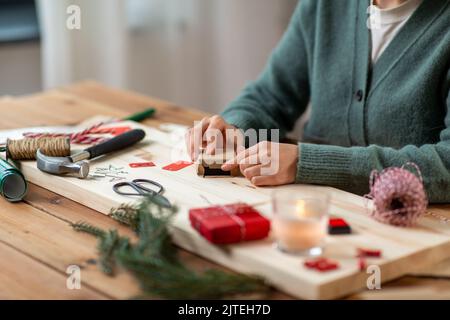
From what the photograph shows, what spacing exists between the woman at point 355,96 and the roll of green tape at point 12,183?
0.30m

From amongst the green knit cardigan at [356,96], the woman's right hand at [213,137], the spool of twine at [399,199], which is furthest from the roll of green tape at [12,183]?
the spool of twine at [399,199]

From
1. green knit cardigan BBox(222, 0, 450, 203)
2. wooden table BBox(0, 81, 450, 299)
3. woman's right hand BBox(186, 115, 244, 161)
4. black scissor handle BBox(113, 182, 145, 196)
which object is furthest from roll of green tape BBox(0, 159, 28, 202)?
green knit cardigan BBox(222, 0, 450, 203)

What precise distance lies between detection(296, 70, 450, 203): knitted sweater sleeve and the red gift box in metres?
0.21

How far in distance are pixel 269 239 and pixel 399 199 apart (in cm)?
21

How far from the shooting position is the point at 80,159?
1379mm

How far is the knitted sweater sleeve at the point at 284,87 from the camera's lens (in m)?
1.71

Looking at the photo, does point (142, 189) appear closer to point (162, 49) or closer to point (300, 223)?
point (300, 223)

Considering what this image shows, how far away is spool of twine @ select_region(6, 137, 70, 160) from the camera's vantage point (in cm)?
140

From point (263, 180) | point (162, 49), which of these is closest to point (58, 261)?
point (263, 180)

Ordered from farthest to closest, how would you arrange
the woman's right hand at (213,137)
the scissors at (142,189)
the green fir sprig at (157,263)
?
the woman's right hand at (213,137)
the scissors at (142,189)
the green fir sprig at (157,263)

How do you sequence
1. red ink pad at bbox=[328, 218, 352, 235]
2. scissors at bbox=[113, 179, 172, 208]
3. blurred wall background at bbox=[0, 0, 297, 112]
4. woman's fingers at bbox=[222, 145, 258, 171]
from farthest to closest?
blurred wall background at bbox=[0, 0, 297, 112] < woman's fingers at bbox=[222, 145, 258, 171] < scissors at bbox=[113, 179, 172, 208] < red ink pad at bbox=[328, 218, 352, 235]

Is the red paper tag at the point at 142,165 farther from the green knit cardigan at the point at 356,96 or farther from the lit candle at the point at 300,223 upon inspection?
the lit candle at the point at 300,223

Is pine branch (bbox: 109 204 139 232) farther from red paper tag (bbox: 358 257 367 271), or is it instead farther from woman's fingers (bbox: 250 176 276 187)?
red paper tag (bbox: 358 257 367 271)

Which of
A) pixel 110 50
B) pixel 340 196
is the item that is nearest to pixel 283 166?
pixel 340 196
